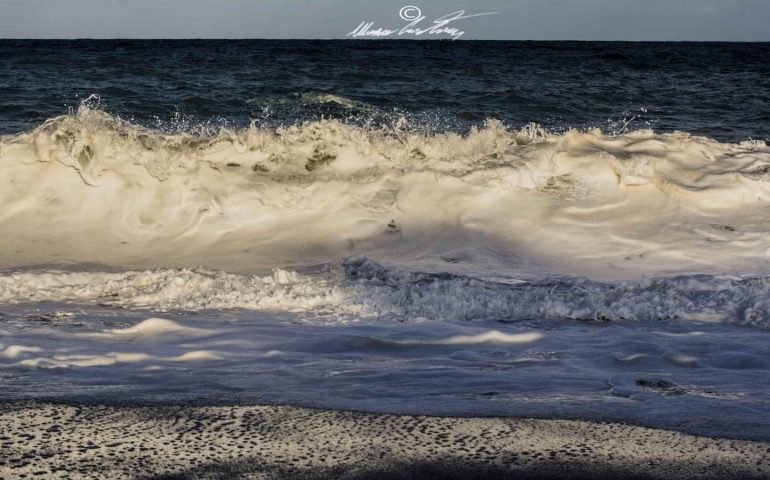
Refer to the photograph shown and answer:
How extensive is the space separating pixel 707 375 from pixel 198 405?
1.70m

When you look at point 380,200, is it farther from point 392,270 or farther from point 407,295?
point 407,295

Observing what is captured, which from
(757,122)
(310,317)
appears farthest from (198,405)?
(757,122)

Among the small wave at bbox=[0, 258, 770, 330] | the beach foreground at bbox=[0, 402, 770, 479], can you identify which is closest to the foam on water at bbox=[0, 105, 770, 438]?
the small wave at bbox=[0, 258, 770, 330]

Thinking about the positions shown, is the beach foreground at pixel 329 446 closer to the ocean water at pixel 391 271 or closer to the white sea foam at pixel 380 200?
the ocean water at pixel 391 271

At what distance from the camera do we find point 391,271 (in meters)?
5.04

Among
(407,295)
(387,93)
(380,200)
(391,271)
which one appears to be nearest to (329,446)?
(407,295)

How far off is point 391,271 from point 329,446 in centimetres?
258

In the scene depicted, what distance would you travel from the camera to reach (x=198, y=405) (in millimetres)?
2770

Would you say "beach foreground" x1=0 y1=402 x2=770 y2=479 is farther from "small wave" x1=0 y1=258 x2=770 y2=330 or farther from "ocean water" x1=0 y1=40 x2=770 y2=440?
"small wave" x1=0 y1=258 x2=770 y2=330

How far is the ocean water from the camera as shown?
10.1 ft

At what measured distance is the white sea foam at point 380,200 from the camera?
5.91 meters

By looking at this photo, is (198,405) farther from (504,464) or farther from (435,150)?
(435,150)

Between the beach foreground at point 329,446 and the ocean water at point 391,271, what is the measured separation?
5.4 inches

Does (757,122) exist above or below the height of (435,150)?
above
